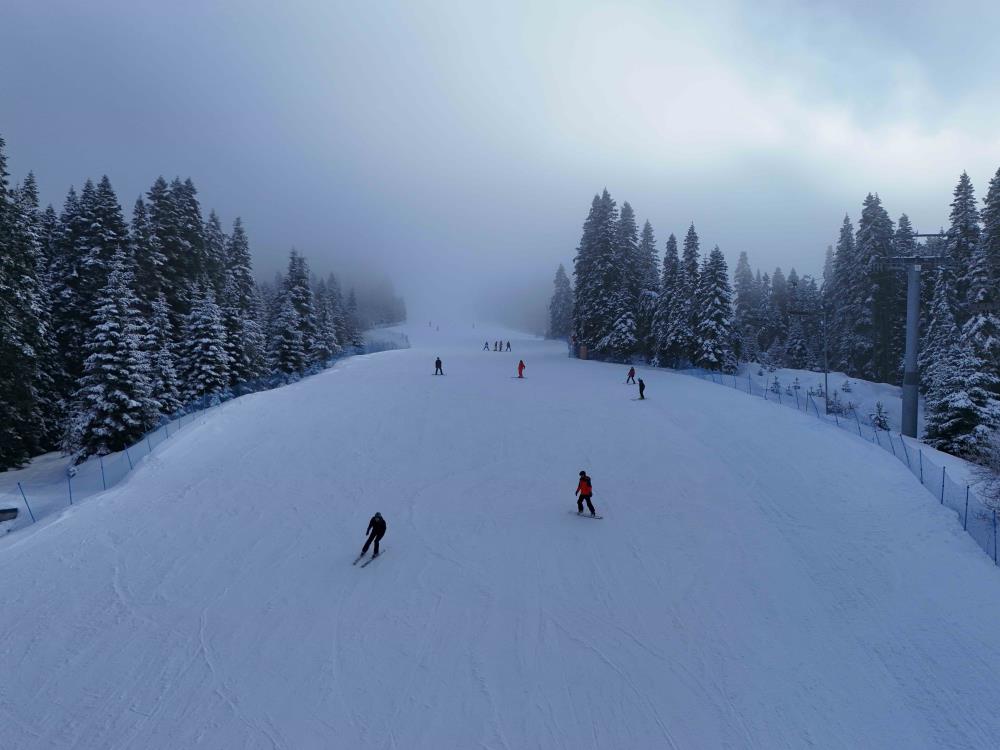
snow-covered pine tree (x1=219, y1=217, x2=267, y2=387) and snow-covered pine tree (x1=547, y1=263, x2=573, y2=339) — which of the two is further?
snow-covered pine tree (x1=547, y1=263, x2=573, y2=339)

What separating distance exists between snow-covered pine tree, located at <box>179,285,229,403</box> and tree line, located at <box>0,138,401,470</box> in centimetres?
8

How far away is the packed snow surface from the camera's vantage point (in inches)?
352

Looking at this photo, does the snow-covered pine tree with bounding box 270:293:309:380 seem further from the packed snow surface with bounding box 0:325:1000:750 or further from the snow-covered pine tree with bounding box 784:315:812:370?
the snow-covered pine tree with bounding box 784:315:812:370

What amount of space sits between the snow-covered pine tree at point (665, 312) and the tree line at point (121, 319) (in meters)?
30.7

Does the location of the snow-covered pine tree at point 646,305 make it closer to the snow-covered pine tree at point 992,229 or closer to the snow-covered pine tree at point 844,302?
the snow-covered pine tree at point 844,302

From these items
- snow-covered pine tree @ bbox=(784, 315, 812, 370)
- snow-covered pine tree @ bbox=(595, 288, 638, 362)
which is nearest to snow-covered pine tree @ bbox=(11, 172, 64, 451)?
snow-covered pine tree @ bbox=(595, 288, 638, 362)

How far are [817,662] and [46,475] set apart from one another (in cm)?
3503

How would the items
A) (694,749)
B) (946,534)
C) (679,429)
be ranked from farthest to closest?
(679,429) < (946,534) < (694,749)

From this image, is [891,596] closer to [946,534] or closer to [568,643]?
[946,534]

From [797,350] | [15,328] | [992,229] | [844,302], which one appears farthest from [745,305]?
[15,328]

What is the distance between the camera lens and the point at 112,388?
27.6 metres

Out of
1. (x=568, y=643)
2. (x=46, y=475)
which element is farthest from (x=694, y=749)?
(x=46, y=475)

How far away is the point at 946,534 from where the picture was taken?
49.9ft

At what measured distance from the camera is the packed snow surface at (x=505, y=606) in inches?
352
